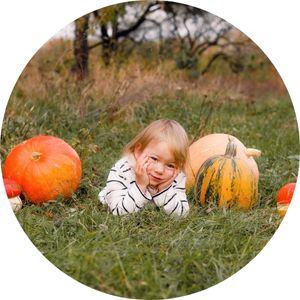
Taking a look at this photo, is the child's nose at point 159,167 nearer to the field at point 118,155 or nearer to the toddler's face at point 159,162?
the toddler's face at point 159,162

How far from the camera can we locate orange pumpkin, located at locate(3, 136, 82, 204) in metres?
3.91

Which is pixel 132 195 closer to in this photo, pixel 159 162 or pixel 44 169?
pixel 159 162

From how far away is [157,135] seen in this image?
12.5 ft

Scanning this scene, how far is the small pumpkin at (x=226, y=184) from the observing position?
387 cm

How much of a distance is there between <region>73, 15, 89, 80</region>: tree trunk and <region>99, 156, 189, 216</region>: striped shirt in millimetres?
2588

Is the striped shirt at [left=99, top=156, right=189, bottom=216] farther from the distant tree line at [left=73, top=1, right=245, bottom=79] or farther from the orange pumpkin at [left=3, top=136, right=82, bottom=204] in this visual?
the distant tree line at [left=73, top=1, right=245, bottom=79]

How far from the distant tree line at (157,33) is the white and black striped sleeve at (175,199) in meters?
2.46

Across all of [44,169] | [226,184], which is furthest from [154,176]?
[44,169]

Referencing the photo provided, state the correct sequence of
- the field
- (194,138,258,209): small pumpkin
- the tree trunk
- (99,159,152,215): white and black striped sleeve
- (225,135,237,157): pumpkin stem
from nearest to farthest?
the field < (99,159,152,215): white and black striped sleeve < (194,138,258,209): small pumpkin < (225,135,237,157): pumpkin stem < the tree trunk

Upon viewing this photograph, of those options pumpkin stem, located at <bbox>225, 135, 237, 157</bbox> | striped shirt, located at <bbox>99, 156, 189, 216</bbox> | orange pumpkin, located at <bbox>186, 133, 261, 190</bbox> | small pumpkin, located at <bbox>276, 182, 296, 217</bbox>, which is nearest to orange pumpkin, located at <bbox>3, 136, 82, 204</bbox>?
striped shirt, located at <bbox>99, 156, 189, 216</bbox>

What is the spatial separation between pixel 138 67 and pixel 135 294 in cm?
413

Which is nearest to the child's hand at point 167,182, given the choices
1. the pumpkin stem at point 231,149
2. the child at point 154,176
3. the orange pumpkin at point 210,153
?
the child at point 154,176

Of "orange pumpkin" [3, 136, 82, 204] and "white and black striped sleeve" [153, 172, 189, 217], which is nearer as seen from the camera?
"white and black striped sleeve" [153, 172, 189, 217]

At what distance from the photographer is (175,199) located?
12.4ft
